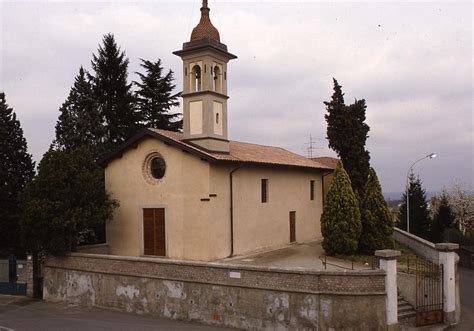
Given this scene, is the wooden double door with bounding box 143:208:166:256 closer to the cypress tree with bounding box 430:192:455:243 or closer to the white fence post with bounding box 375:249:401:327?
the white fence post with bounding box 375:249:401:327

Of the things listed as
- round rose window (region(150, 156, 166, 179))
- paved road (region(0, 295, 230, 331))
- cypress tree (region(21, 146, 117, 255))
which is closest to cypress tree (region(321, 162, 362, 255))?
round rose window (region(150, 156, 166, 179))

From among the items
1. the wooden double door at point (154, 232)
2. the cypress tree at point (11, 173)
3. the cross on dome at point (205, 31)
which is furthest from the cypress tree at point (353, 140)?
the cypress tree at point (11, 173)

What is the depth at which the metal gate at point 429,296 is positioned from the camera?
1506 cm

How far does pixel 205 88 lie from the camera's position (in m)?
20.9

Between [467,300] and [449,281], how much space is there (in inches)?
215

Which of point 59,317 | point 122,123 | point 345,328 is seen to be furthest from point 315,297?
point 122,123

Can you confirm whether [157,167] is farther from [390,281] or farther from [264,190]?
[390,281]

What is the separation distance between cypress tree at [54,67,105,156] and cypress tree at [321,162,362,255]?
15054 millimetres

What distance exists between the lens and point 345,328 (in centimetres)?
1315

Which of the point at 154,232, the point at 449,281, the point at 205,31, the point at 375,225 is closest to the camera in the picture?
the point at 449,281

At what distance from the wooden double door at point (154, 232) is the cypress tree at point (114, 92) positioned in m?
14.0

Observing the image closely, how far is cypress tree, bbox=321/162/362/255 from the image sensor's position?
67.5ft

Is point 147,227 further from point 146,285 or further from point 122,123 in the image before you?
point 122,123

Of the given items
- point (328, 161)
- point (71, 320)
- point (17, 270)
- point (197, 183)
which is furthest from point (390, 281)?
point (328, 161)
